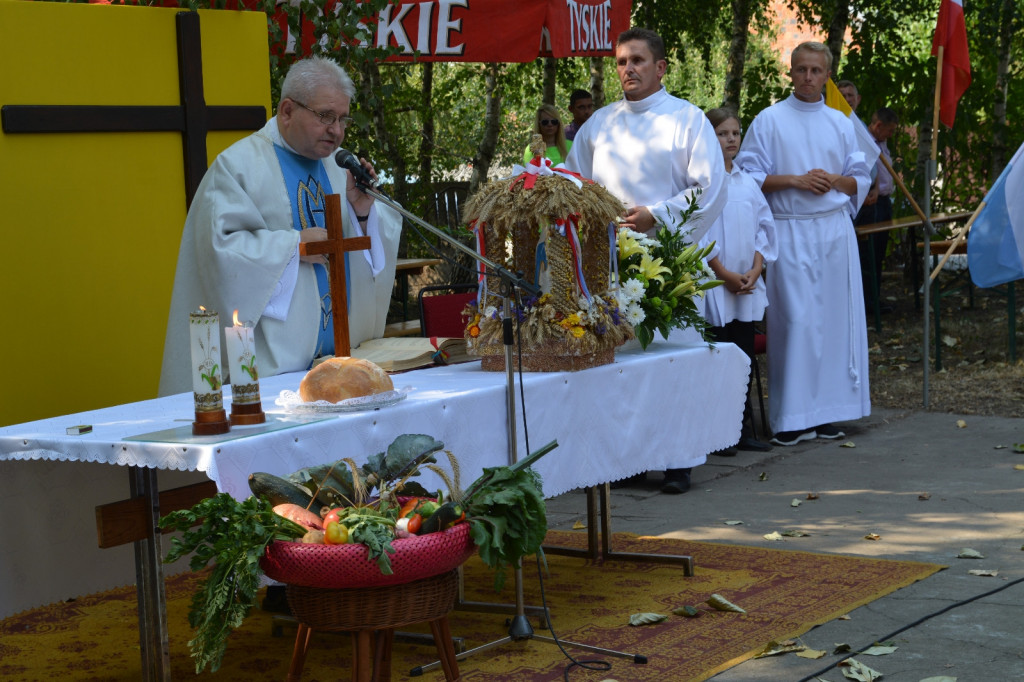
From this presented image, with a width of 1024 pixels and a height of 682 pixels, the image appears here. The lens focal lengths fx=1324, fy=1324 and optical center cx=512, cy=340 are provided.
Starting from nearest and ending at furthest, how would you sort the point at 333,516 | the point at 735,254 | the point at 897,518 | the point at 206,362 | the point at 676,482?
the point at 333,516
the point at 206,362
the point at 897,518
the point at 676,482
the point at 735,254

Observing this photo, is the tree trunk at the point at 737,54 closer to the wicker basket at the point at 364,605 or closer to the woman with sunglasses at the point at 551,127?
the woman with sunglasses at the point at 551,127

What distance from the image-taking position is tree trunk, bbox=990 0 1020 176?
13.4 meters

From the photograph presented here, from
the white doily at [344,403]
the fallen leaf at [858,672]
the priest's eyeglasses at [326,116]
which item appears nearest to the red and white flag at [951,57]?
the priest's eyeglasses at [326,116]

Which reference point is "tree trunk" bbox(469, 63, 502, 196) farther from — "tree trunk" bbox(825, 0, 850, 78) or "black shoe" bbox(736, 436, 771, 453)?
"black shoe" bbox(736, 436, 771, 453)

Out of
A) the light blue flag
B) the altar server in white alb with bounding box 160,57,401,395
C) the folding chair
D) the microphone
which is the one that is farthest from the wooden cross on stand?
the light blue flag

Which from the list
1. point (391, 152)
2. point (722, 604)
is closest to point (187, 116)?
point (722, 604)

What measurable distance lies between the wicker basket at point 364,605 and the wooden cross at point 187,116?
10.9ft

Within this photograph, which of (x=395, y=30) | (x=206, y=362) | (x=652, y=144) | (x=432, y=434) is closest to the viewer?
(x=206, y=362)

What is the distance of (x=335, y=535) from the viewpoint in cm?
322

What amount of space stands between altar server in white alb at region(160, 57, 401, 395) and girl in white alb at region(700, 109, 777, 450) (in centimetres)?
278

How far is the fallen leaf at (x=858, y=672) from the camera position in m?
4.07

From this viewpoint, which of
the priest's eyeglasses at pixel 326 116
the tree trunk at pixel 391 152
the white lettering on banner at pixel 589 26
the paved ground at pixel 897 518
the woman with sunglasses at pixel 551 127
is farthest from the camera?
the tree trunk at pixel 391 152

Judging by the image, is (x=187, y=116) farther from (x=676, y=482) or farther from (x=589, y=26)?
(x=589, y=26)

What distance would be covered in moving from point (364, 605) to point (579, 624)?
1657 millimetres
